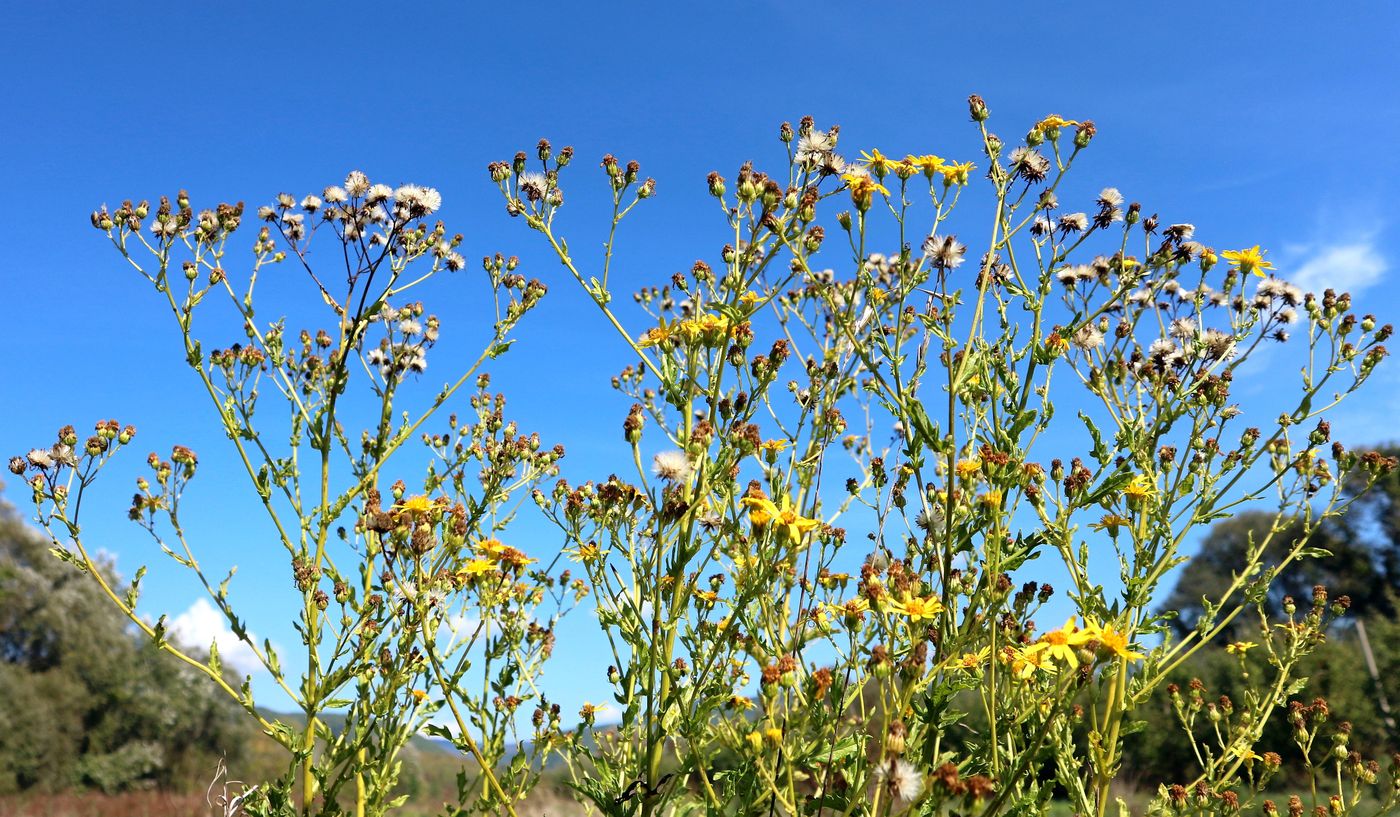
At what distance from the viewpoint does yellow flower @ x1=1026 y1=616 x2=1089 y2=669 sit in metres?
2.04

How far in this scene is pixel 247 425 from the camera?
12.0ft

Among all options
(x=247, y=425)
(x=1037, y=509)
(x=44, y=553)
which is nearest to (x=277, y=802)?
(x=247, y=425)

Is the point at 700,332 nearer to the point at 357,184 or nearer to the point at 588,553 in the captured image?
the point at 588,553

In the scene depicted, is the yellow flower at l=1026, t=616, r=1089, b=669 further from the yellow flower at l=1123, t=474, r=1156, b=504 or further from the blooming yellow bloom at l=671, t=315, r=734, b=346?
the blooming yellow bloom at l=671, t=315, r=734, b=346

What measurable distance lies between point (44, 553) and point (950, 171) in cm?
3075

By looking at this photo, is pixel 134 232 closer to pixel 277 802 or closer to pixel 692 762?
pixel 277 802

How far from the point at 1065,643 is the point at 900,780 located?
0.61 meters

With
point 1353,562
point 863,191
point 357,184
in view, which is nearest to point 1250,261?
point 863,191

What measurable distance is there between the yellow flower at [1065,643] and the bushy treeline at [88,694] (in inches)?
973

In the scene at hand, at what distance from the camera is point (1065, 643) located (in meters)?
2.10

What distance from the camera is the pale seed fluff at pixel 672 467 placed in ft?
8.63

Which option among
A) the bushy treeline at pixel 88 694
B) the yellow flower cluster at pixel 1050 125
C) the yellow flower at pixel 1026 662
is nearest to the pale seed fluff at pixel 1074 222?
the yellow flower cluster at pixel 1050 125

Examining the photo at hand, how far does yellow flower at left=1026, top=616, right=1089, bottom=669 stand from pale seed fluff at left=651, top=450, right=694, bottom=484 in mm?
1071

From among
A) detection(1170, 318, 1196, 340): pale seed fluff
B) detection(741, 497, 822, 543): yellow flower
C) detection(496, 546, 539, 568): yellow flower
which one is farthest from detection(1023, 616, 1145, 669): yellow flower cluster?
detection(1170, 318, 1196, 340): pale seed fluff
